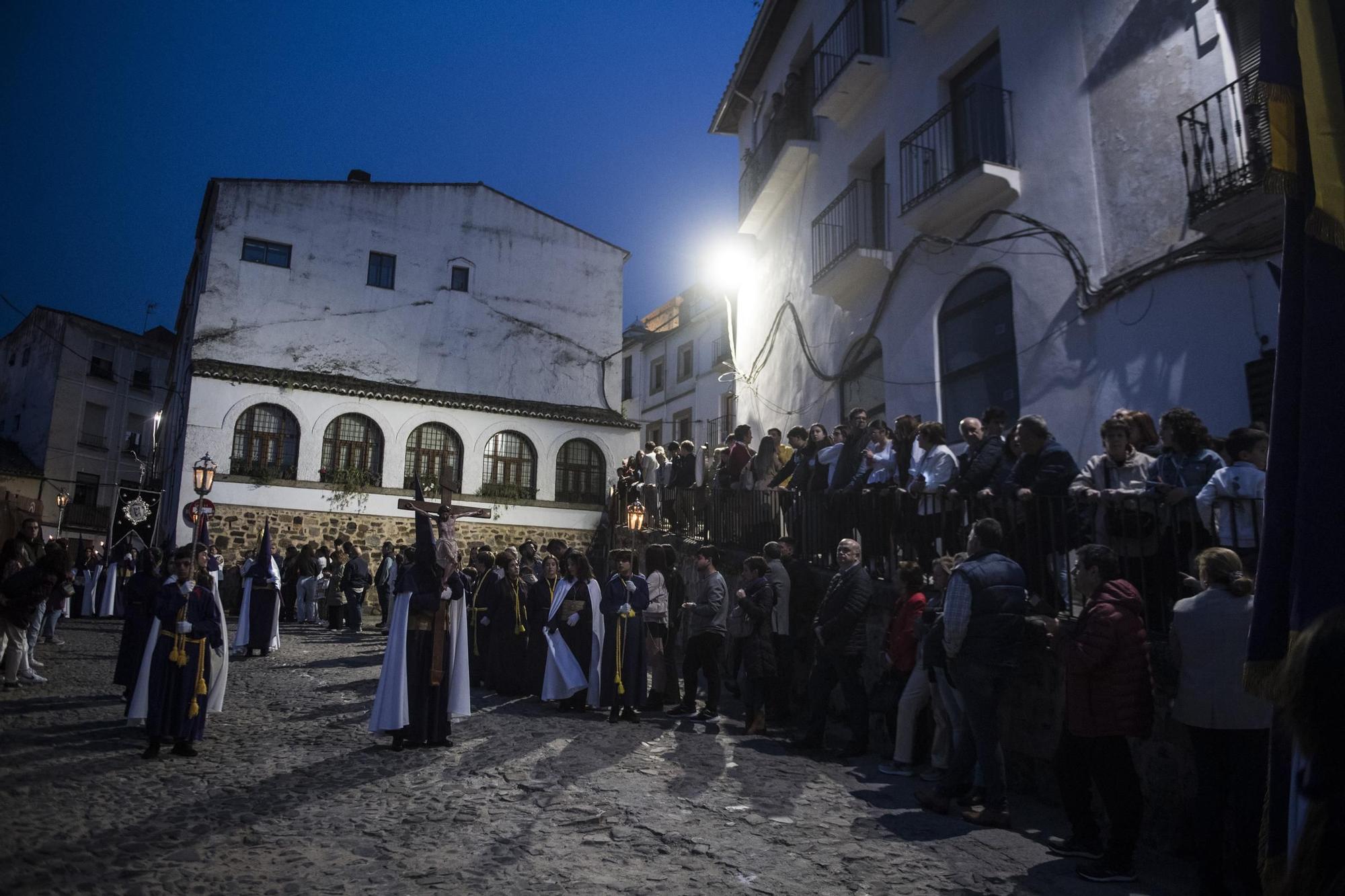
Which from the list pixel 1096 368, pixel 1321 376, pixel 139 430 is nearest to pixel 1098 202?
pixel 1096 368

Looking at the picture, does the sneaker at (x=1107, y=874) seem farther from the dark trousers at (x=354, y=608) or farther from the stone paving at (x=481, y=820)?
the dark trousers at (x=354, y=608)

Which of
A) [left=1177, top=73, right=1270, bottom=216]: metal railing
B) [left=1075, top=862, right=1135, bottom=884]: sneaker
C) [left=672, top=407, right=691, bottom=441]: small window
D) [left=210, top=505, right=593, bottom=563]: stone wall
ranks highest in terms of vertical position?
[left=672, top=407, right=691, bottom=441]: small window

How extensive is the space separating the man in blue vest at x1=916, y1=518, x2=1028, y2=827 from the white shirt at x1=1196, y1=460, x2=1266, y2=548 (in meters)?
1.34

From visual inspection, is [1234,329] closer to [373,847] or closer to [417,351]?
[373,847]

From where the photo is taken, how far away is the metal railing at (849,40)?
15.3 metres

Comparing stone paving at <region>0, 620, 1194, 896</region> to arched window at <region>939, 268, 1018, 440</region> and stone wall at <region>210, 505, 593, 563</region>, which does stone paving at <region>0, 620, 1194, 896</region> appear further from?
stone wall at <region>210, 505, 593, 563</region>

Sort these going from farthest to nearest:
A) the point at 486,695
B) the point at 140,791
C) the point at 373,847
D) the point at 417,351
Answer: the point at 417,351
the point at 486,695
the point at 140,791
the point at 373,847

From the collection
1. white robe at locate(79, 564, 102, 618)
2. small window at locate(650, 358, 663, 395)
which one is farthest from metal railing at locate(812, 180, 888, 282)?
small window at locate(650, 358, 663, 395)

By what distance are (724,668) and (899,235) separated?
25.0 feet

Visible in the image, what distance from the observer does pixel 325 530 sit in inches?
993

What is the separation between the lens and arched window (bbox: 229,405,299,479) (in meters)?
24.8

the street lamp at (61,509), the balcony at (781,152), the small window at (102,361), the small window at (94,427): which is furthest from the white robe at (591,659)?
the small window at (102,361)

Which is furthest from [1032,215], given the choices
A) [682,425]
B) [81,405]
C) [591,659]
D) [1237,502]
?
[81,405]

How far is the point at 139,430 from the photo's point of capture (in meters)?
45.0
